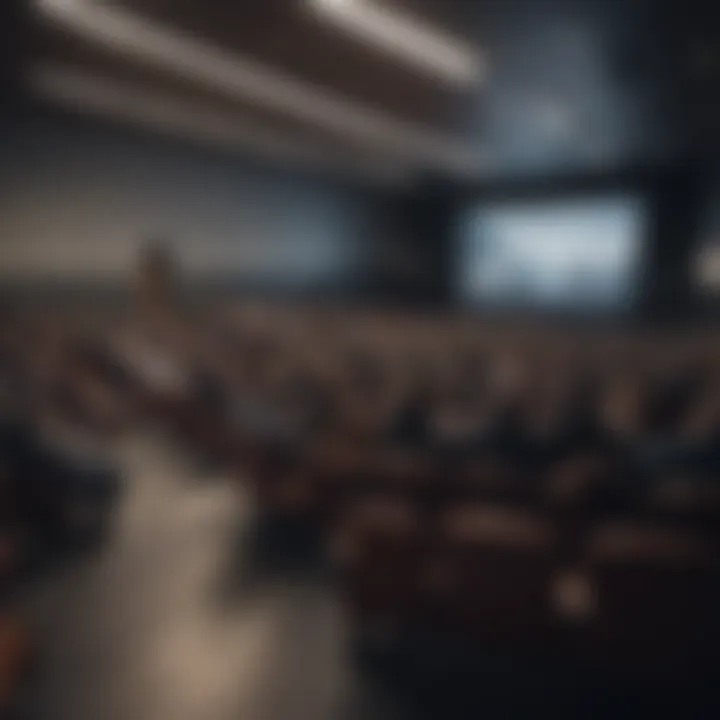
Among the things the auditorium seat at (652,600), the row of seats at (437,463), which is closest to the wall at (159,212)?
the row of seats at (437,463)

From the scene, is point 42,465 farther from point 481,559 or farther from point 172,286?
point 481,559

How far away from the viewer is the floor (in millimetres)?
1524

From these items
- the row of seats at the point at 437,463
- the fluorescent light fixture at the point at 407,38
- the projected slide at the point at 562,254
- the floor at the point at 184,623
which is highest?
the fluorescent light fixture at the point at 407,38

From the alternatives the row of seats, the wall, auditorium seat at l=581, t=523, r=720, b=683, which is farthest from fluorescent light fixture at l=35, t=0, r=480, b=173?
auditorium seat at l=581, t=523, r=720, b=683

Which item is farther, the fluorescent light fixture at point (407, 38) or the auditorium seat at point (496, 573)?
the auditorium seat at point (496, 573)

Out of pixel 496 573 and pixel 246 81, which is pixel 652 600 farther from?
pixel 246 81

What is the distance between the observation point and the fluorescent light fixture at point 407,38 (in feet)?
4.43

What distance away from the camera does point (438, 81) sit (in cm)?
158

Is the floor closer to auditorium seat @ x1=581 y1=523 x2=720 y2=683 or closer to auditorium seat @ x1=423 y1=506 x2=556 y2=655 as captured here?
auditorium seat @ x1=423 y1=506 x2=556 y2=655

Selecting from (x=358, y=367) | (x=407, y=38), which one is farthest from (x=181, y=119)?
(x=358, y=367)

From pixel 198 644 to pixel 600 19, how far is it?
153 centimetres

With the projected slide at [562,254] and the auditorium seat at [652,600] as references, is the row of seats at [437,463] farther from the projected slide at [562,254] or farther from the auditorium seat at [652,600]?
the projected slide at [562,254]

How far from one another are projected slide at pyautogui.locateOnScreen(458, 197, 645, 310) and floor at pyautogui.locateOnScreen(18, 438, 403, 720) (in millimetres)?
744

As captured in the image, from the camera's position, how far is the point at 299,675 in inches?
61.7
